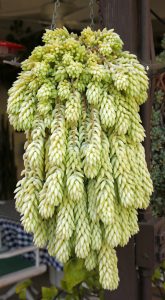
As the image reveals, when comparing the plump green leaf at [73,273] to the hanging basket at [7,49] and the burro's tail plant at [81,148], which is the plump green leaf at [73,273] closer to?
the burro's tail plant at [81,148]

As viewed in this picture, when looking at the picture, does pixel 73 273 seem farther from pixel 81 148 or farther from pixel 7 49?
pixel 7 49

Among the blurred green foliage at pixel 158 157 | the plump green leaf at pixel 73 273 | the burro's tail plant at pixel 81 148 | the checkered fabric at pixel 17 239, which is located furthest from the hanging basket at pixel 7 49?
the burro's tail plant at pixel 81 148

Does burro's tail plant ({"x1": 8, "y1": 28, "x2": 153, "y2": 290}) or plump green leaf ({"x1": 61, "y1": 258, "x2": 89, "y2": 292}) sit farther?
plump green leaf ({"x1": 61, "y1": 258, "x2": 89, "y2": 292})

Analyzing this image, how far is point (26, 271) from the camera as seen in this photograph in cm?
273

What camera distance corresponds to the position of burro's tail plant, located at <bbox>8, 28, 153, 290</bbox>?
3.08 feet

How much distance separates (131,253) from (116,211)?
275mm

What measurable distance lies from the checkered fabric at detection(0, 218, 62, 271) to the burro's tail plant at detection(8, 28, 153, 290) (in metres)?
2.00

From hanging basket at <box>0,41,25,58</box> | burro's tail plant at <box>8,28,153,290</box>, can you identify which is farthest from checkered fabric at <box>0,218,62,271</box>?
burro's tail plant at <box>8,28,153,290</box>

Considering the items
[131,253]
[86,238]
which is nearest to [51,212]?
[86,238]

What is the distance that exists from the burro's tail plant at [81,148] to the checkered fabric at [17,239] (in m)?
2.00

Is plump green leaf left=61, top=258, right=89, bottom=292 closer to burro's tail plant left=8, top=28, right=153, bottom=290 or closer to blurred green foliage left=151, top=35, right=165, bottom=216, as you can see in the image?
burro's tail plant left=8, top=28, right=153, bottom=290

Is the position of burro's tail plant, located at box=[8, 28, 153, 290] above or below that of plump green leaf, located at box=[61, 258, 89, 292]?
above

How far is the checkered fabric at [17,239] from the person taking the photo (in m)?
2.97

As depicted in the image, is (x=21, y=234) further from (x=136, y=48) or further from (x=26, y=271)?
(x=136, y=48)
